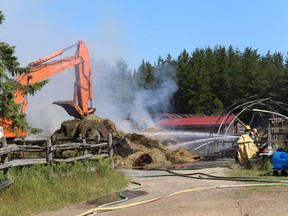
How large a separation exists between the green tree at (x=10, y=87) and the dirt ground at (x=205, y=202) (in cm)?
500

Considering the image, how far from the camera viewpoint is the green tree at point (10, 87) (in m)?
13.6

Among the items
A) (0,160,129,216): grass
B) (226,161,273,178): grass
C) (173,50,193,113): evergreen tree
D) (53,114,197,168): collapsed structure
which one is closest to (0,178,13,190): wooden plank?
(0,160,129,216): grass

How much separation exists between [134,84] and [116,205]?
6292 cm

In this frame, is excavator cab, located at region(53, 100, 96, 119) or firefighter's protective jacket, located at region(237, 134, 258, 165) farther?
excavator cab, located at region(53, 100, 96, 119)

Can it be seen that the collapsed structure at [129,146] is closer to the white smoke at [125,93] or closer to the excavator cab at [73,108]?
the excavator cab at [73,108]

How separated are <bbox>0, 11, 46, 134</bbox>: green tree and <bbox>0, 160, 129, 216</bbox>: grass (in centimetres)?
326

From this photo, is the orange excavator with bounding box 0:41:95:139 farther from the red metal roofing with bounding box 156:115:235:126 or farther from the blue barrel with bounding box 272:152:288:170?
the red metal roofing with bounding box 156:115:235:126

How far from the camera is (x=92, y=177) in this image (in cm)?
1196

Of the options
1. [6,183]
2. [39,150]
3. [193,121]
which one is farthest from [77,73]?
[193,121]

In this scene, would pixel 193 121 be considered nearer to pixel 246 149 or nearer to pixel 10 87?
pixel 246 149

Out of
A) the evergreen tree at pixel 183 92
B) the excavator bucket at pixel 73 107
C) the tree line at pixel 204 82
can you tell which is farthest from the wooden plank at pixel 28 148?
the evergreen tree at pixel 183 92

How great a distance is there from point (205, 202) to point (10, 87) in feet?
24.6

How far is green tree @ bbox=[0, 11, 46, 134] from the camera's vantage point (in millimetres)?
13594

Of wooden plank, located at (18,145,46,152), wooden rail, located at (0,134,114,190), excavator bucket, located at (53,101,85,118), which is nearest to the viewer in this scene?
wooden rail, located at (0,134,114,190)
